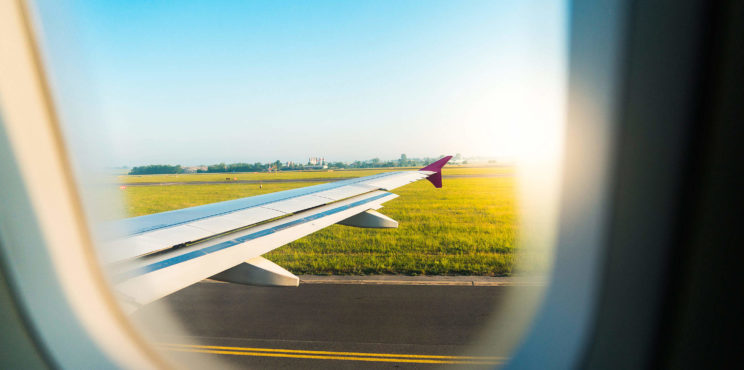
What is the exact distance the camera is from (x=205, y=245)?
7.77ft

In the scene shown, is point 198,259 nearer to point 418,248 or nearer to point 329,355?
point 329,355

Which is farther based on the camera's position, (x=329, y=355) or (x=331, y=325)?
(x=331, y=325)

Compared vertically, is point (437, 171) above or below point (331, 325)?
above

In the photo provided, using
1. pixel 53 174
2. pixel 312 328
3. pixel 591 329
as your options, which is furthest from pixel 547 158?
pixel 312 328

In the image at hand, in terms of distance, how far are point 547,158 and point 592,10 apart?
635 mm

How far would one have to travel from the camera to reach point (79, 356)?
5.47 feet

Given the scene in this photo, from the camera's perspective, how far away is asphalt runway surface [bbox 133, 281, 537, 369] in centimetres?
319

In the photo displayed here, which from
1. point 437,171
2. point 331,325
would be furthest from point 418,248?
point 331,325

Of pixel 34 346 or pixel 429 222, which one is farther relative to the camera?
pixel 429 222

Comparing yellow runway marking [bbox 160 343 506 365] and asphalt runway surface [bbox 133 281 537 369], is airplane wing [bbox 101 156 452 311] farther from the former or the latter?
yellow runway marking [bbox 160 343 506 365]

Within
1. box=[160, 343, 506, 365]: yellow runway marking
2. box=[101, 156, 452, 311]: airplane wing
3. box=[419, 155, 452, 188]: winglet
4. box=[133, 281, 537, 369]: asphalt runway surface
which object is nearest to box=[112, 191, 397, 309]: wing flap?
box=[101, 156, 452, 311]: airplane wing

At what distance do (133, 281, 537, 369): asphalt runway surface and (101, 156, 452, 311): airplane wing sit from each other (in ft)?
1.66

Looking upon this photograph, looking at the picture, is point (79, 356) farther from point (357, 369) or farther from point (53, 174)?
point (357, 369)

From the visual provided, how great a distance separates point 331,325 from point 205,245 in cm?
226
